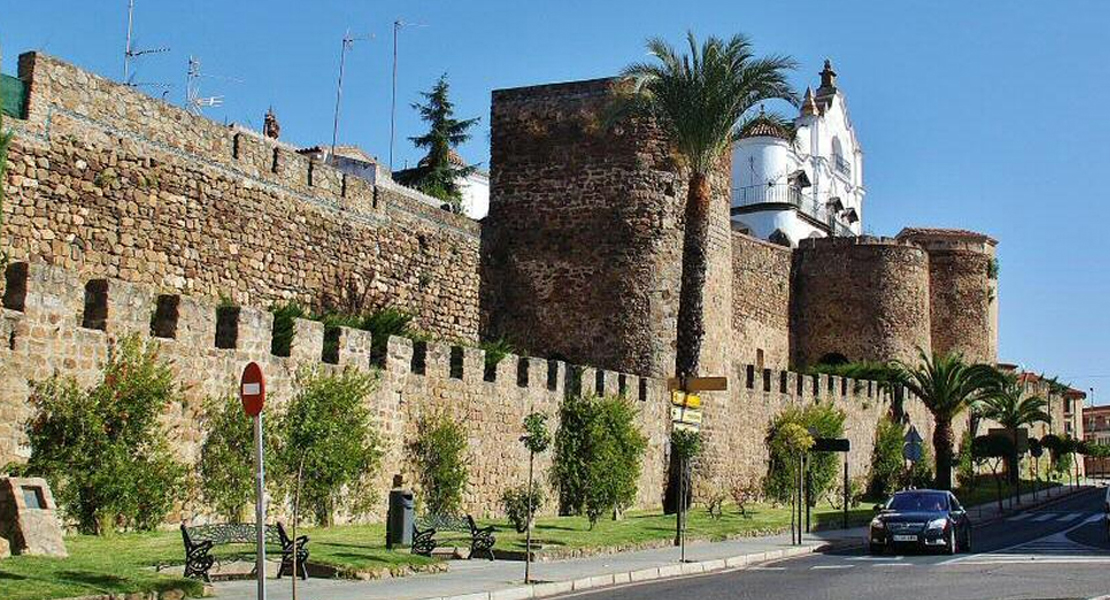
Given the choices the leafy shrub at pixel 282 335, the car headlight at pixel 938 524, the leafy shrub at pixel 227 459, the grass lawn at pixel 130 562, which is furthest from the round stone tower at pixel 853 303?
the leafy shrub at pixel 227 459

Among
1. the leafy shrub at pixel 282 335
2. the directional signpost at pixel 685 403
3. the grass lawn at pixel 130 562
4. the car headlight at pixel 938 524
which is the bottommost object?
the grass lawn at pixel 130 562

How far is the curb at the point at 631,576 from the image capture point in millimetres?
14289

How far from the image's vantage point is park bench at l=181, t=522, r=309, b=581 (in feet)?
44.2

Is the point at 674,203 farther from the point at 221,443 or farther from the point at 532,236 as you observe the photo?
the point at 221,443

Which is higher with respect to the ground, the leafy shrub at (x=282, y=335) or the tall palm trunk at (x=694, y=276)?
the tall palm trunk at (x=694, y=276)

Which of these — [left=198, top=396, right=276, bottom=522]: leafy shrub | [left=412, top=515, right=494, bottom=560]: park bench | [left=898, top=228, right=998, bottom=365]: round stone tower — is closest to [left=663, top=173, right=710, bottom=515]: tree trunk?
[left=412, top=515, right=494, bottom=560]: park bench

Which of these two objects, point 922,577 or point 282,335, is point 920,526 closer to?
point 922,577

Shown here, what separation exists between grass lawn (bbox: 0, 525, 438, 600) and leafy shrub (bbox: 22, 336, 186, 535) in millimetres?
409

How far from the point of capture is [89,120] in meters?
21.6

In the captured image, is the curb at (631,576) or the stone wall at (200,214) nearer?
the curb at (631,576)

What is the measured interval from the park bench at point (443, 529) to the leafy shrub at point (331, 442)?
7.27ft

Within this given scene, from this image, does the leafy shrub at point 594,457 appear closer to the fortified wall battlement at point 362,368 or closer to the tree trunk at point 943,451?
the fortified wall battlement at point 362,368

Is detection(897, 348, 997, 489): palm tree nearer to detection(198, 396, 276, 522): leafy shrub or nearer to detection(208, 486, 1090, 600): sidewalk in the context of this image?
detection(208, 486, 1090, 600): sidewalk

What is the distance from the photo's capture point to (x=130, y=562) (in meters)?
13.9
